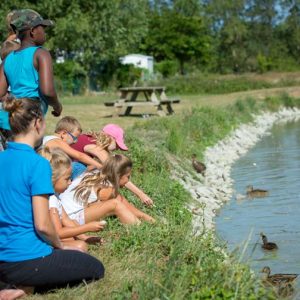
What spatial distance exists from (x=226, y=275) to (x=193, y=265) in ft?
1.53

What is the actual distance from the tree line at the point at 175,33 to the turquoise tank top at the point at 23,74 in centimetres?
3120

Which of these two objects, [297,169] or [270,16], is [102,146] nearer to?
[297,169]

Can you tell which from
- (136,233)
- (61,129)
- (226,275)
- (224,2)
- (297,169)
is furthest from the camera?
(224,2)

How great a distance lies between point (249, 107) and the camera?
95.3ft

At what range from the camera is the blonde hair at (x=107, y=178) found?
715 centimetres

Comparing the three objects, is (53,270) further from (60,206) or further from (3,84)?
(3,84)

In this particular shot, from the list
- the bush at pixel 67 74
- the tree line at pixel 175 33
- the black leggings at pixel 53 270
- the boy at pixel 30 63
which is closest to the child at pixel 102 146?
the boy at pixel 30 63

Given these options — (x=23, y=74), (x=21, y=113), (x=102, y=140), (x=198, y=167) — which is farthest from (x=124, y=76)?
(x=21, y=113)

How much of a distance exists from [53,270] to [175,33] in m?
62.2

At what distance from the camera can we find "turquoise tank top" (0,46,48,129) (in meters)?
6.52

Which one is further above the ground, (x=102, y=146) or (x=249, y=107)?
(x=102, y=146)

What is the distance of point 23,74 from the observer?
657cm

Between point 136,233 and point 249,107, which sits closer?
point 136,233

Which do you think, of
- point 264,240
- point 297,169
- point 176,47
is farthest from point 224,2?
point 264,240
